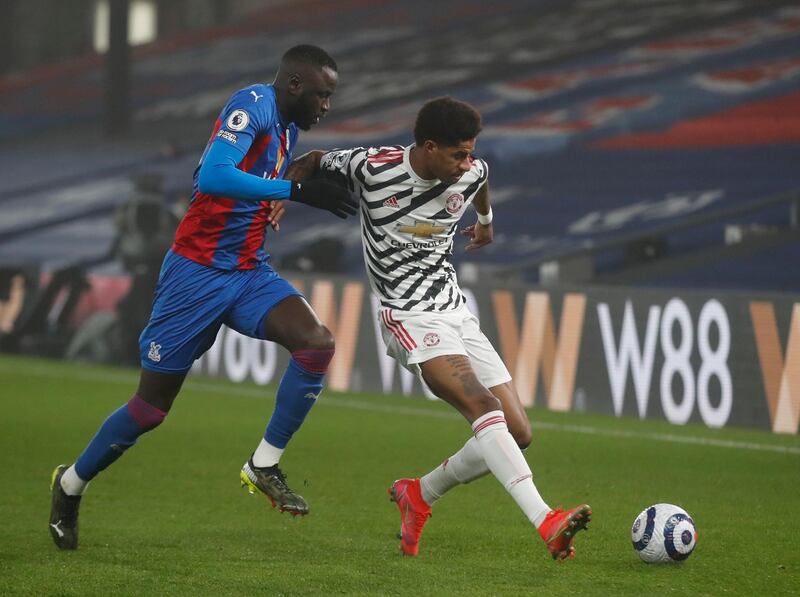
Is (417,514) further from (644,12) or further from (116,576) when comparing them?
(644,12)

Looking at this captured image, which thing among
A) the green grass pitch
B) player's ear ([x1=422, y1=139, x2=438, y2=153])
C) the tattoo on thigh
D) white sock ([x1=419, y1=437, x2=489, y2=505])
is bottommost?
the green grass pitch

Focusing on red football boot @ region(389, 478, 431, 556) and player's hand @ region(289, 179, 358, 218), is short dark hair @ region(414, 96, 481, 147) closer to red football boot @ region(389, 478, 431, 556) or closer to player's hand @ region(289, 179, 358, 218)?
player's hand @ region(289, 179, 358, 218)

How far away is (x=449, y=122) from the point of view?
5.07 m

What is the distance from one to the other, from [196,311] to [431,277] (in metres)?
0.89

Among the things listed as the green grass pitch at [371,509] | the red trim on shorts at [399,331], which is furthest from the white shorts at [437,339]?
the green grass pitch at [371,509]

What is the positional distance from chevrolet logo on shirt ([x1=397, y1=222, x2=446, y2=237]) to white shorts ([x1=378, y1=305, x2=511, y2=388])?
0.94ft

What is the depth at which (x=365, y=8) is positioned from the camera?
28641 millimetres

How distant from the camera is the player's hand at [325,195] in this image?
5086 millimetres

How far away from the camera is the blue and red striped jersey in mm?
5352

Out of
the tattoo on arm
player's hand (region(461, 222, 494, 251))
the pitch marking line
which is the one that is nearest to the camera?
the tattoo on arm

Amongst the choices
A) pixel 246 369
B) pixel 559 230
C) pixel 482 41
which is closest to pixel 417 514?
pixel 246 369

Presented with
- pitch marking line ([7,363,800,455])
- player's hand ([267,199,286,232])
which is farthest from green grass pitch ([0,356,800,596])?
player's hand ([267,199,286,232])

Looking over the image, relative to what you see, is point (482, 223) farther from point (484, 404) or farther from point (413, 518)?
point (413, 518)

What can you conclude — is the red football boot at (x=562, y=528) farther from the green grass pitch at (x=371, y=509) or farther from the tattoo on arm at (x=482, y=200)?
the tattoo on arm at (x=482, y=200)
